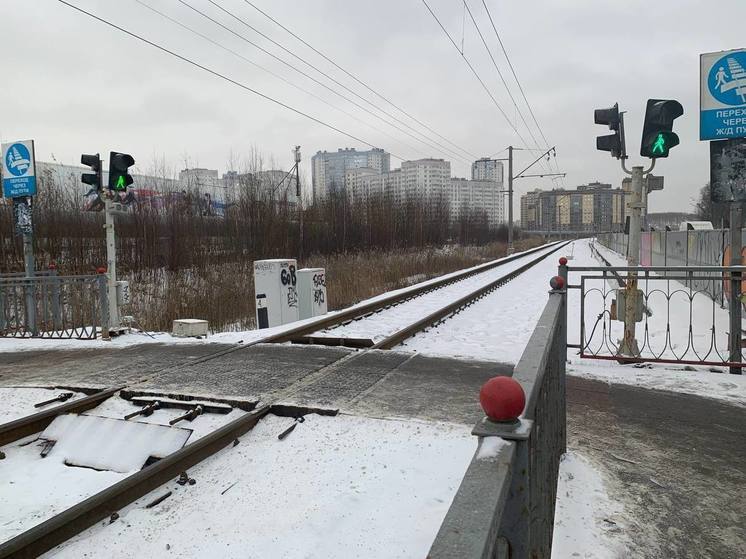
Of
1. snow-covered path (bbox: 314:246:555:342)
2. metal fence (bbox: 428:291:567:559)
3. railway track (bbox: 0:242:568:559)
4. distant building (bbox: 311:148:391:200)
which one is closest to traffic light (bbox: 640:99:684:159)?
railway track (bbox: 0:242:568:559)

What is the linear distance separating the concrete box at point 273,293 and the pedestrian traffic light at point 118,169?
290cm

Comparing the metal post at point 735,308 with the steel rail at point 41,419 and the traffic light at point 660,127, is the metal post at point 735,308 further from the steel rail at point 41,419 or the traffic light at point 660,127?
the steel rail at point 41,419

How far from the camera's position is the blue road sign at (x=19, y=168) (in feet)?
33.9

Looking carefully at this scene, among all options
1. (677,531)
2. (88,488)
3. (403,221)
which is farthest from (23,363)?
(403,221)

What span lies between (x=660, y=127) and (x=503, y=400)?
7005mm

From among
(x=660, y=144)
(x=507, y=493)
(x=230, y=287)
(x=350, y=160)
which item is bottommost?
(x=230, y=287)

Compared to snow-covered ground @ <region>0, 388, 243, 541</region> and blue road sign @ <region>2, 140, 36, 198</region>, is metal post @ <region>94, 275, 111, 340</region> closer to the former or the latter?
blue road sign @ <region>2, 140, 36, 198</region>

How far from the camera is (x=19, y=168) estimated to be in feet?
34.3

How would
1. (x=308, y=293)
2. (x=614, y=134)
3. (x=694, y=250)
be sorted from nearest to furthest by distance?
(x=614, y=134) < (x=308, y=293) < (x=694, y=250)

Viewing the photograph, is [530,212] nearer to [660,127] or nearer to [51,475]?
[660,127]

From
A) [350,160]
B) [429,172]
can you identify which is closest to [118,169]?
[429,172]

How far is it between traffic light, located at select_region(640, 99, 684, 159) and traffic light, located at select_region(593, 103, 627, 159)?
64 centimetres

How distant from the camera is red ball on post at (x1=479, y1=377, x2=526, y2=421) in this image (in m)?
1.56

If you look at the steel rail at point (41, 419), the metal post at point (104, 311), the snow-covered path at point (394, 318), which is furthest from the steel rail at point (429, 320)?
the metal post at point (104, 311)
